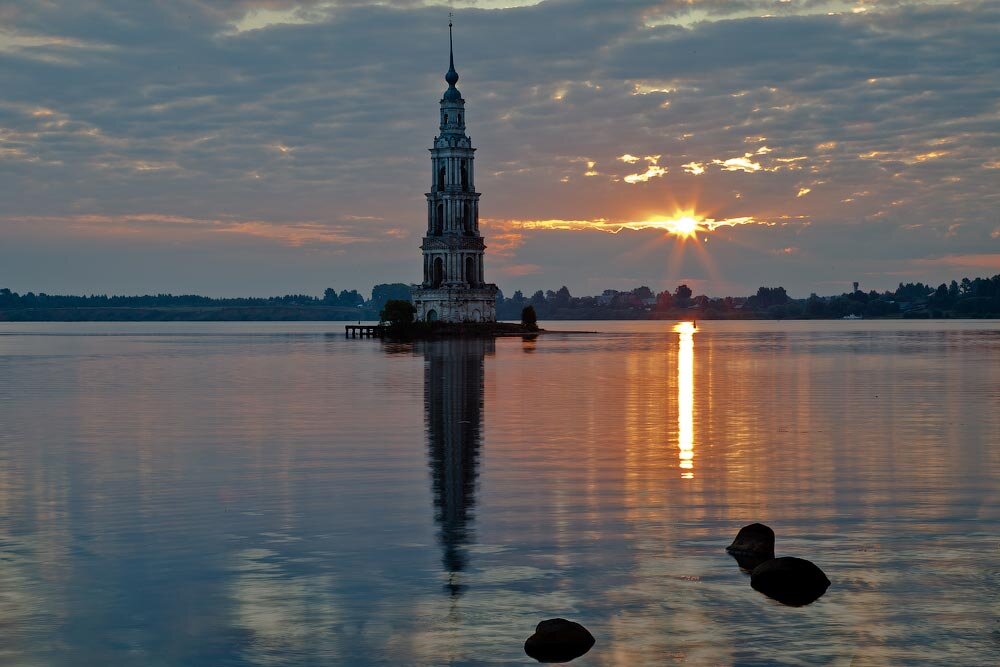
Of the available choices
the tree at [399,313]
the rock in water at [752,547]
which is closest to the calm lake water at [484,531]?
the rock in water at [752,547]

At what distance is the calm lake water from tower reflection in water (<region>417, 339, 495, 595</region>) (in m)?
0.16

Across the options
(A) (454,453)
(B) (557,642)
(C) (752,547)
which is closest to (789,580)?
(C) (752,547)

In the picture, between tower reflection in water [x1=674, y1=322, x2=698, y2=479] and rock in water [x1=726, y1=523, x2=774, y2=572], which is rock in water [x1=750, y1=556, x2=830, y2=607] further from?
tower reflection in water [x1=674, y1=322, x2=698, y2=479]

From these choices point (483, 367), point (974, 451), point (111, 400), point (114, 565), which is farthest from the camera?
point (483, 367)

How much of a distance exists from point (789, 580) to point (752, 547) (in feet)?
7.33

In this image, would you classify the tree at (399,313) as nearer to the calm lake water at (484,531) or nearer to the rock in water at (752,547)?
the calm lake water at (484,531)

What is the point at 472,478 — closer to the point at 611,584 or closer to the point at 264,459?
the point at 264,459

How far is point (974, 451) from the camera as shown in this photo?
39.8 metres

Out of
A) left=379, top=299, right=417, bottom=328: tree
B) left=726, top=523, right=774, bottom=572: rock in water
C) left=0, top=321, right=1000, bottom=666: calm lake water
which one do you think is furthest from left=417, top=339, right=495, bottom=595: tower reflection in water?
left=379, top=299, right=417, bottom=328: tree

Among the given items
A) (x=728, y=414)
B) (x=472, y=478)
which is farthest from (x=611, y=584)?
(x=728, y=414)

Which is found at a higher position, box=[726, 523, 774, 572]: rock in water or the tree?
the tree

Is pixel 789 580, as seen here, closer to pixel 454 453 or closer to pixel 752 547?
pixel 752 547

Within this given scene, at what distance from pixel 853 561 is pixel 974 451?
18.8m

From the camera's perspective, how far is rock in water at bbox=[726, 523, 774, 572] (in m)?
23.0
